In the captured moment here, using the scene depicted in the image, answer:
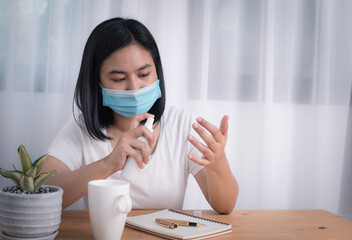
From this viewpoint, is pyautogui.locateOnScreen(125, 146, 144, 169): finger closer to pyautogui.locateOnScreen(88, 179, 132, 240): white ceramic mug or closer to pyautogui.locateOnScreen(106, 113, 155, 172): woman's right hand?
pyautogui.locateOnScreen(106, 113, 155, 172): woman's right hand

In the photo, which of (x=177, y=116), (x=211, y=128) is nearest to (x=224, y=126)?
(x=211, y=128)

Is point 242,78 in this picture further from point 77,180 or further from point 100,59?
point 77,180

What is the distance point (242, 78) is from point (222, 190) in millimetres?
947

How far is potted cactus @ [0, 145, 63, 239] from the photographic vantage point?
69 cm

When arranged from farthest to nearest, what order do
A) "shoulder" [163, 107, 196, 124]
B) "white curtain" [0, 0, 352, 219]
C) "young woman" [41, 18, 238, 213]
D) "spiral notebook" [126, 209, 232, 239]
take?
1. "white curtain" [0, 0, 352, 219]
2. "shoulder" [163, 107, 196, 124]
3. "young woman" [41, 18, 238, 213]
4. "spiral notebook" [126, 209, 232, 239]

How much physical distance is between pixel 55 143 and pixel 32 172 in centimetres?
60

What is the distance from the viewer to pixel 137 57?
1.23 metres

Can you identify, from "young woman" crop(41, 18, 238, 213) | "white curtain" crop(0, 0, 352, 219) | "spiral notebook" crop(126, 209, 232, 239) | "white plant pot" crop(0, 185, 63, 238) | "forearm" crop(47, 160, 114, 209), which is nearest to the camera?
"white plant pot" crop(0, 185, 63, 238)

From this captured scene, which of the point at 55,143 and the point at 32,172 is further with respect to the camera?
the point at 55,143

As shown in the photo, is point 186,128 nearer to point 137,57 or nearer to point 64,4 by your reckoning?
point 137,57

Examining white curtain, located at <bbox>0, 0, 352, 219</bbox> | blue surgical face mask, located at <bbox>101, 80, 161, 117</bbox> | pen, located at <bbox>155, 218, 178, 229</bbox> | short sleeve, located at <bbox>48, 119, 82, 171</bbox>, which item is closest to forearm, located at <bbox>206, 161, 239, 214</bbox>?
pen, located at <bbox>155, 218, 178, 229</bbox>

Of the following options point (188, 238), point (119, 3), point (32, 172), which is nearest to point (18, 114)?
point (119, 3)

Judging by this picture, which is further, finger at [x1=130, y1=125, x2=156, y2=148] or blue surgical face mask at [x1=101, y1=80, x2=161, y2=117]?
blue surgical face mask at [x1=101, y1=80, x2=161, y2=117]

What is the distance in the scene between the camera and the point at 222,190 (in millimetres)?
1101
